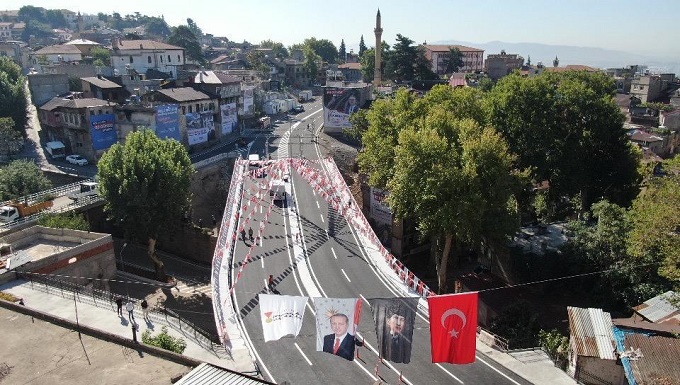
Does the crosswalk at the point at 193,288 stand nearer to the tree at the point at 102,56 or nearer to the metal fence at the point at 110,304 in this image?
the metal fence at the point at 110,304

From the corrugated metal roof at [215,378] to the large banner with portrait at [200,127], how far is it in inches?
2164

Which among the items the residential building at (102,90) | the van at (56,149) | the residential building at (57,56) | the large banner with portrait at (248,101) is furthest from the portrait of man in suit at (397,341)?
the residential building at (57,56)

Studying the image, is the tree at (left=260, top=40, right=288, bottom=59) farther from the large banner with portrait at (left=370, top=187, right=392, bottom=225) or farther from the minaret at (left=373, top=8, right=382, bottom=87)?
the large banner with portrait at (left=370, top=187, right=392, bottom=225)

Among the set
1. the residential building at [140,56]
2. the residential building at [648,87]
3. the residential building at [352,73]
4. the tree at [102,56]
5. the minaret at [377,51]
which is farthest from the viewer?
the residential building at [352,73]

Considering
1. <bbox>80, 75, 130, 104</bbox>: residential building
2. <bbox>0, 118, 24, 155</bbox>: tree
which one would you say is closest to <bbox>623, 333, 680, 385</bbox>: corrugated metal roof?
<bbox>0, 118, 24, 155</bbox>: tree

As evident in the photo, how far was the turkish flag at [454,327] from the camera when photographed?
1702cm

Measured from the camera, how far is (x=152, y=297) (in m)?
37.2

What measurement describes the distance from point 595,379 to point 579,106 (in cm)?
2915

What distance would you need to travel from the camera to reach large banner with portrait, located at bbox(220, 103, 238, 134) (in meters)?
74.1

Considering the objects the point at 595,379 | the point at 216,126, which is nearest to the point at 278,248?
the point at 595,379

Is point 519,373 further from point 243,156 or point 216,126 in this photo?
point 216,126

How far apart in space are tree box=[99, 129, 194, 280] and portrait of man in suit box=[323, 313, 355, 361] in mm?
25123

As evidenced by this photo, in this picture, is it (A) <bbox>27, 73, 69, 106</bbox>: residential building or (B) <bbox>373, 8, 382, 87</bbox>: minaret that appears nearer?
(A) <bbox>27, 73, 69, 106</bbox>: residential building

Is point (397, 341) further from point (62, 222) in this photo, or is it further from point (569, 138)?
point (569, 138)
